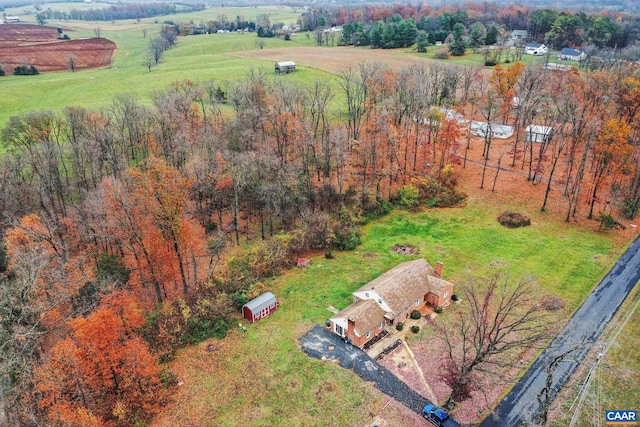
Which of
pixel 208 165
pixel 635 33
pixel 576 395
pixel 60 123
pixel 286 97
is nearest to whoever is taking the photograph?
pixel 576 395

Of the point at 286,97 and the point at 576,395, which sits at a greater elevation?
the point at 286,97

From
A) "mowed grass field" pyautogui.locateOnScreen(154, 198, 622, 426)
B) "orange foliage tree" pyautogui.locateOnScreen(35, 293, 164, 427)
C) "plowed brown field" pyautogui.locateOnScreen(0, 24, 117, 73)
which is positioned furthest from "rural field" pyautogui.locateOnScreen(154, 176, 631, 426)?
"plowed brown field" pyautogui.locateOnScreen(0, 24, 117, 73)

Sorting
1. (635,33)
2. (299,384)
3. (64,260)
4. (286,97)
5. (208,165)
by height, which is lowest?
(299,384)

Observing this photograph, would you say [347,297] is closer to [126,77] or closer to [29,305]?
[29,305]

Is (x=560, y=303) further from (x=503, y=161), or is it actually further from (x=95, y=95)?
(x=95, y=95)

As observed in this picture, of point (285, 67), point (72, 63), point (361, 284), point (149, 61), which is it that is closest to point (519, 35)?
point (285, 67)

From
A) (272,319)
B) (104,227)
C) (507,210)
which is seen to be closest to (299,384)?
(272,319)

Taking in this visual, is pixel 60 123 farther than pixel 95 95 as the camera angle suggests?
No
